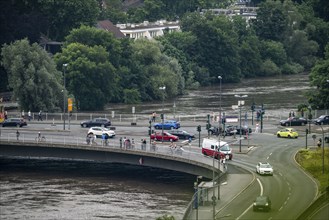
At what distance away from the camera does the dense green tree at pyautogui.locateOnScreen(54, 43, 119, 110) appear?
192 meters

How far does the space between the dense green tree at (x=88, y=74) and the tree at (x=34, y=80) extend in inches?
384

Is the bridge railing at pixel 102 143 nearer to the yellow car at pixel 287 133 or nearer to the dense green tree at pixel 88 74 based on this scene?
the yellow car at pixel 287 133

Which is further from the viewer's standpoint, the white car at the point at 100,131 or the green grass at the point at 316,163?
the white car at the point at 100,131

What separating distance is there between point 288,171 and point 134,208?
1778cm

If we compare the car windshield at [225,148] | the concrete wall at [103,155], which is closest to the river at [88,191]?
the concrete wall at [103,155]

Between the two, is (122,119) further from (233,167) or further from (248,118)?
(233,167)

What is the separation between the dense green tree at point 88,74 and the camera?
19212 centimetres

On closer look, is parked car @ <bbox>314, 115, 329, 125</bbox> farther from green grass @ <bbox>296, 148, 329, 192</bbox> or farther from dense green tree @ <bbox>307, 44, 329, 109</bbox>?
green grass @ <bbox>296, 148, 329, 192</bbox>

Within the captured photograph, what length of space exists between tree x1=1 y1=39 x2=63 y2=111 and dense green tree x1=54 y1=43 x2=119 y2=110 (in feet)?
32.0

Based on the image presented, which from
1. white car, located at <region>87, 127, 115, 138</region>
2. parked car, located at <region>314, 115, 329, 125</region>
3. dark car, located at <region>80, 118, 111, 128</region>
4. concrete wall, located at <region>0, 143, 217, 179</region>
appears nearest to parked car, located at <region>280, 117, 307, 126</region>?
parked car, located at <region>314, 115, 329, 125</region>

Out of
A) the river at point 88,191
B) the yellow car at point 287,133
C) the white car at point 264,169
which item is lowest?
the river at point 88,191

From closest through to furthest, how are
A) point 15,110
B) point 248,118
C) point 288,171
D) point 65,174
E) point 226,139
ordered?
point 288,171 → point 65,174 → point 226,139 → point 248,118 → point 15,110

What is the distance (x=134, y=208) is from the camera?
11638 cm

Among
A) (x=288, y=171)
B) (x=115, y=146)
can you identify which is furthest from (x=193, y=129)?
(x=288, y=171)
